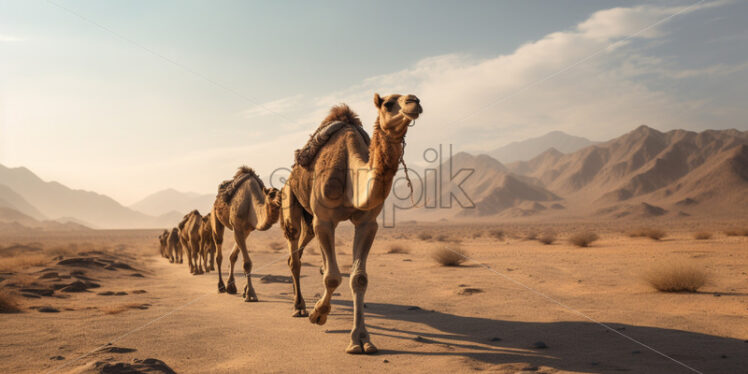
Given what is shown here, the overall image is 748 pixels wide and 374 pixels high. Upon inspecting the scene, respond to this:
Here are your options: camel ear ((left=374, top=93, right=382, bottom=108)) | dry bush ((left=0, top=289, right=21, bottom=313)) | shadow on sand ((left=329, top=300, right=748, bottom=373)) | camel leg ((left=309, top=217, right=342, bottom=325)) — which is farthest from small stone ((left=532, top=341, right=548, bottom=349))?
dry bush ((left=0, top=289, right=21, bottom=313))

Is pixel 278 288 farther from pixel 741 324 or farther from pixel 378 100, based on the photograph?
pixel 741 324

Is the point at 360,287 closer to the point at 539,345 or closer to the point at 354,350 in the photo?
the point at 354,350

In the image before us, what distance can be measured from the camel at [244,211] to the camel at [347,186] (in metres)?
1.29

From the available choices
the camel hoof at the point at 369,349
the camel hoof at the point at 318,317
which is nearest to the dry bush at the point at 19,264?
the camel hoof at the point at 318,317

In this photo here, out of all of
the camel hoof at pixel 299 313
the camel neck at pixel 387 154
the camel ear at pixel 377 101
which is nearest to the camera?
the camel neck at pixel 387 154

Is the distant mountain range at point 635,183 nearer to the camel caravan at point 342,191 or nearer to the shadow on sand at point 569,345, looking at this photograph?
the camel caravan at point 342,191

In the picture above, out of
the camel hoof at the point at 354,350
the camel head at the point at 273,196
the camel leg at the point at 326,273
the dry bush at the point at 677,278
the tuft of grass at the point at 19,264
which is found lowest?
the camel hoof at the point at 354,350

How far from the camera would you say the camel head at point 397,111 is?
4.85 metres

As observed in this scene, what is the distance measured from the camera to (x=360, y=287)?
6117mm

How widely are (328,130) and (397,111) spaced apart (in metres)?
2.41

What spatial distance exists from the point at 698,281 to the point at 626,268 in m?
4.43

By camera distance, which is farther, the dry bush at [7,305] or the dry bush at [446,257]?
the dry bush at [446,257]

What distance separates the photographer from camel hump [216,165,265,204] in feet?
39.4

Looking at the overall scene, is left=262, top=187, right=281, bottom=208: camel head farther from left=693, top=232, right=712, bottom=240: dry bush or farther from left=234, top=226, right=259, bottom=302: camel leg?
left=693, top=232, right=712, bottom=240: dry bush
